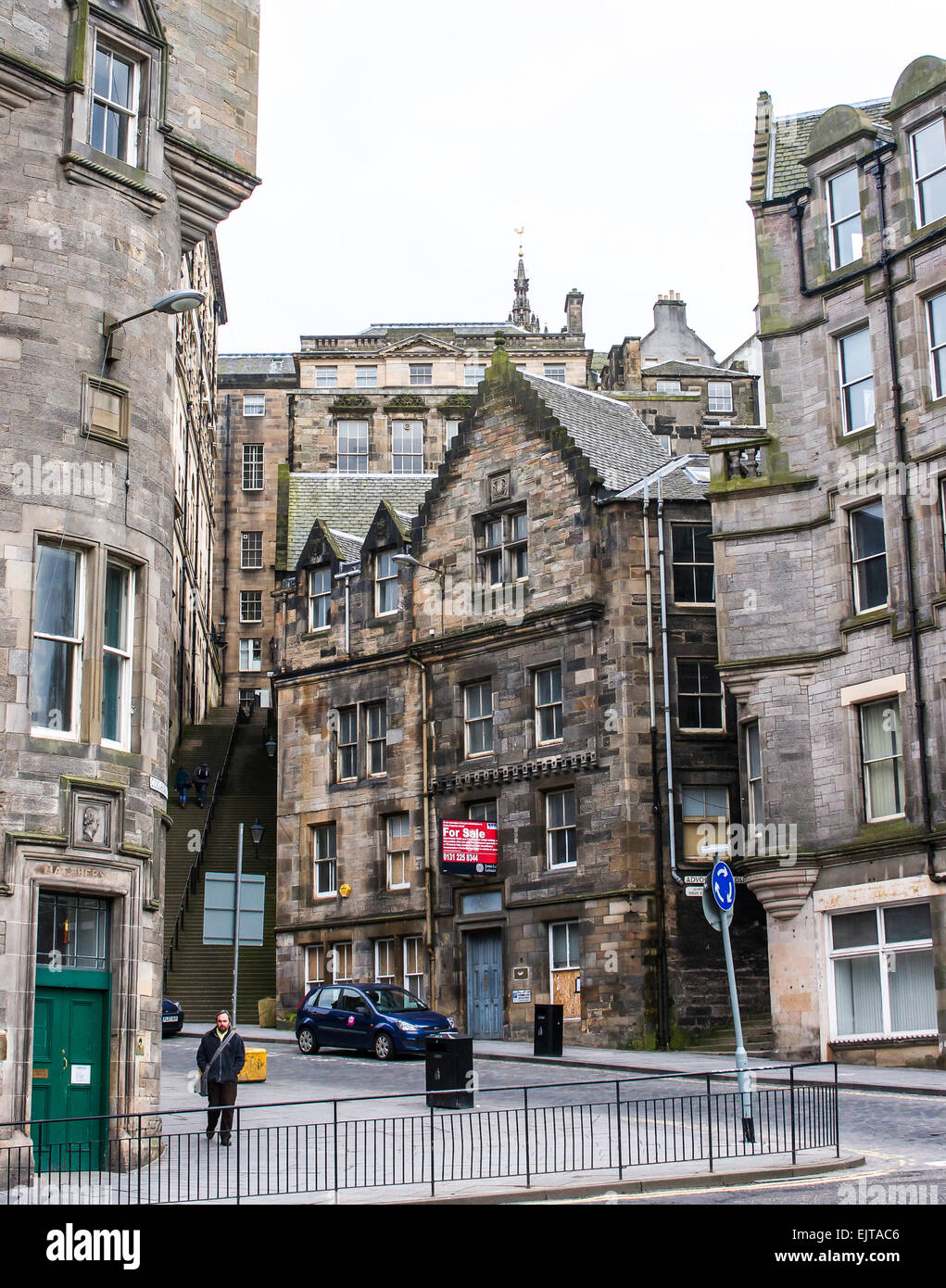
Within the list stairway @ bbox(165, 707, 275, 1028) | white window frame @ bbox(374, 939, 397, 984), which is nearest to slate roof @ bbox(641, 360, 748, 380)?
stairway @ bbox(165, 707, 275, 1028)

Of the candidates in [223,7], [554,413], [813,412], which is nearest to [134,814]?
[223,7]

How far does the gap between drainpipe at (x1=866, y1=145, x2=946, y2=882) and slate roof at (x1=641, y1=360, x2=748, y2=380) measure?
1606 inches

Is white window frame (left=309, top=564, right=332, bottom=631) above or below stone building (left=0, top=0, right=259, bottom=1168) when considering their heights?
above

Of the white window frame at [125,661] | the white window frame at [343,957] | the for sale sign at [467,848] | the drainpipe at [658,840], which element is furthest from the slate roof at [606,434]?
the white window frame at [125,661]

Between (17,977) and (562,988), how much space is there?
19.6 meters

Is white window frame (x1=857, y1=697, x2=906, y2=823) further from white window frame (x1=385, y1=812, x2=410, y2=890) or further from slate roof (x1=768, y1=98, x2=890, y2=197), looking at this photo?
white window frame (x1=385, y1=812, x2=410, y2=890)

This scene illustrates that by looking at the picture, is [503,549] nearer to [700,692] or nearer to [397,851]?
[700,692]

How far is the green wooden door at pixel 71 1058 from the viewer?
19625mm

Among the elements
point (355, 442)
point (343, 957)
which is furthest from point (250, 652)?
point (343, 957)

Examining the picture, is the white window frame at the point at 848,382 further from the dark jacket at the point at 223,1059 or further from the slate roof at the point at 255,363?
the slate roof at the point at 255,363

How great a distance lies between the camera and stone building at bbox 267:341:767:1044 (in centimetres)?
3659

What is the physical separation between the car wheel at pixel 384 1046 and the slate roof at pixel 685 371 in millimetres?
46005

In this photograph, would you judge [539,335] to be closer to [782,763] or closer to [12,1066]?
[782,763]

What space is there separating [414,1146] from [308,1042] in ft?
54.5
